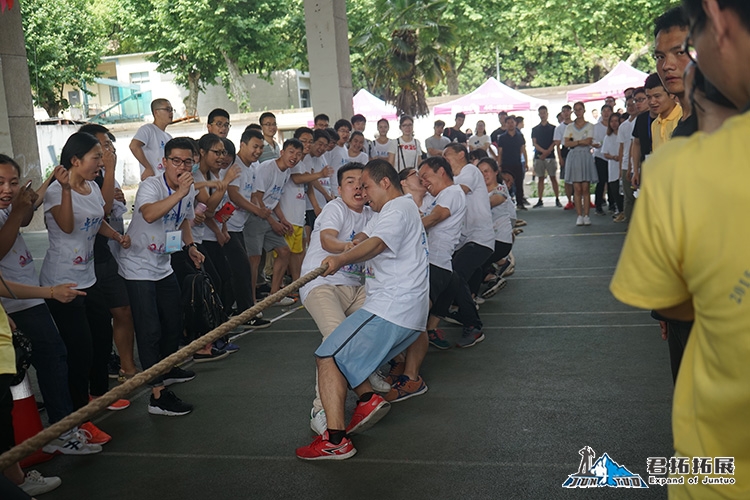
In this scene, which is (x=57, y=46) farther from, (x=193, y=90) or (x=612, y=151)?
(x=612, y=151)

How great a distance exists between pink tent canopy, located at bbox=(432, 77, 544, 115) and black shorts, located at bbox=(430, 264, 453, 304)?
56.5 feet

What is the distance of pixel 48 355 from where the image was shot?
413 cm

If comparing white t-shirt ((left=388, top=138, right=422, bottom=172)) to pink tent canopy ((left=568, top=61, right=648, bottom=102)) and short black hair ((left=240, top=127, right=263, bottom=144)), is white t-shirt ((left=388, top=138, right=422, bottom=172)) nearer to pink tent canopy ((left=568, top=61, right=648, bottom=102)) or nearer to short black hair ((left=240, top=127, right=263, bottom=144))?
short black hair ((left=240, top=127, right=263, bottom=144))

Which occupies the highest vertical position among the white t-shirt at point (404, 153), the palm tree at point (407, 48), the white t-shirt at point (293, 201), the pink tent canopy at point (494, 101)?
the palm tree at point (407, 48)

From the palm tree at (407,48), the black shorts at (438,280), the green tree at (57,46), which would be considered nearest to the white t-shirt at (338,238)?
the black shorts at (438,280)

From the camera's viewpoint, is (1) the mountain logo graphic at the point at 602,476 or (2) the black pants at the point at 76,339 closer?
(1) the mountain logo graphic at the point at 602,476

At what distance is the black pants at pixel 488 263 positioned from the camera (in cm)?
736

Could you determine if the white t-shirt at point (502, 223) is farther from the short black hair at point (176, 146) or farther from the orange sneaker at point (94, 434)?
the orange sneaker at point (94, 434)

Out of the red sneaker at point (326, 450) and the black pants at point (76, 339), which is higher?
the black pants at point (76, 339)

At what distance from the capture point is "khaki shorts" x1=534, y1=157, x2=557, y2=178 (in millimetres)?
15516

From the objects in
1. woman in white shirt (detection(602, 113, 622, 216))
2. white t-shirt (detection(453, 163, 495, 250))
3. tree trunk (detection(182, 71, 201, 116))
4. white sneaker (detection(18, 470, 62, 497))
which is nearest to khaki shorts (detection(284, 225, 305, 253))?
white t-shirt (detection(453, 163, 495, 250))

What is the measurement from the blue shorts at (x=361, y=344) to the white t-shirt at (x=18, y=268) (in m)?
1.56

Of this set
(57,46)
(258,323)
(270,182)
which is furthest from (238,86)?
(258,323)

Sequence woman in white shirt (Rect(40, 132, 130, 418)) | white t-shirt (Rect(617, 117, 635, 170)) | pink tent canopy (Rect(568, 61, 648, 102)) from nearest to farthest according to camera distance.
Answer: woman in white shirt (Rect(40, 132, 130, 418)) < white t-shirt (Rect(617, 117, 635, 170)) < pink tent canopy (Rect(568, 61, 648, 102))
